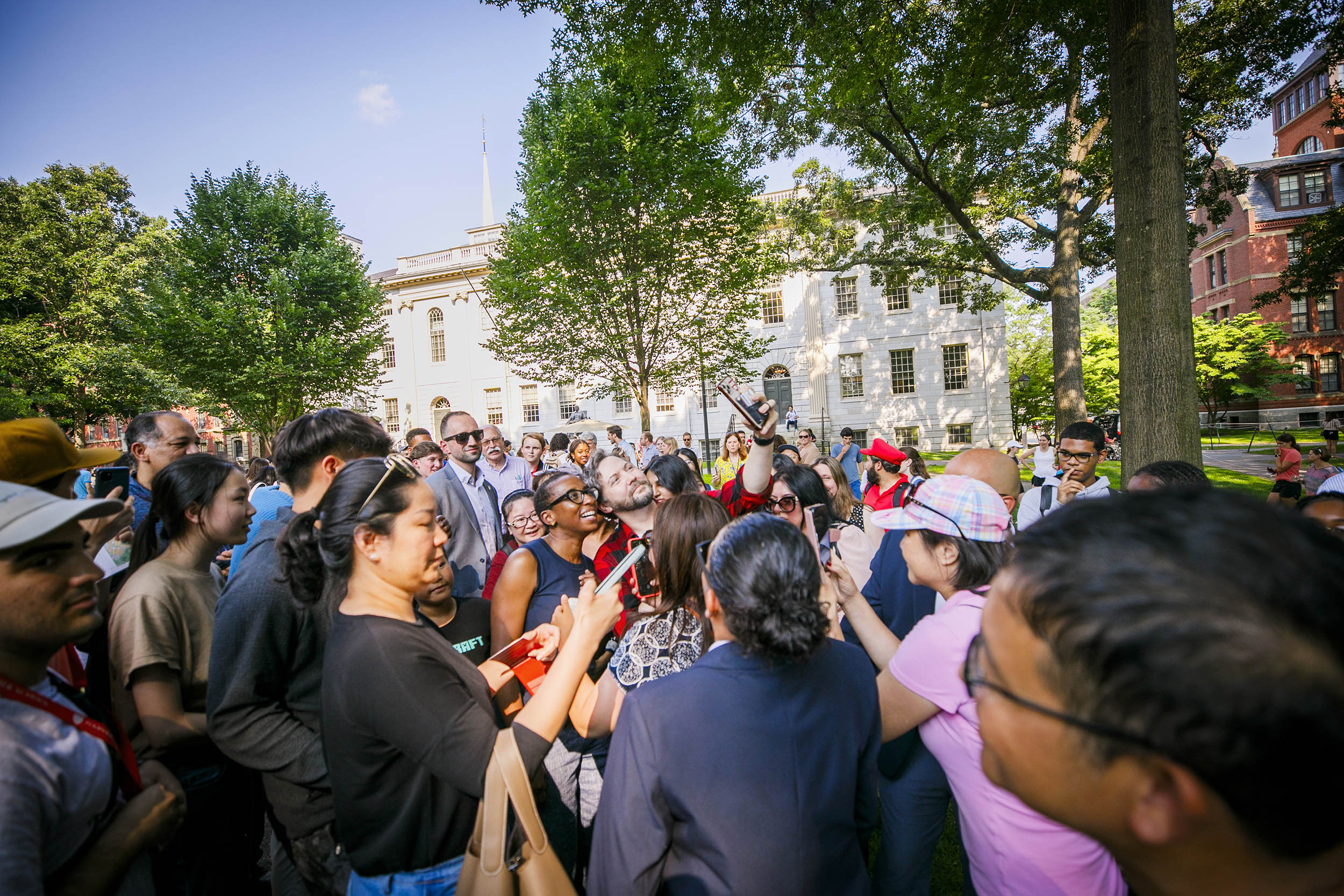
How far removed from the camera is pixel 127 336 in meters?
23.8

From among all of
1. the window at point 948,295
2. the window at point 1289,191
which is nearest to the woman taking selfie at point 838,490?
the window at point 948,295

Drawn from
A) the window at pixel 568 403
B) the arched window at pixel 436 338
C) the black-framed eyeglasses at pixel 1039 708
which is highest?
the arched window at pixel 436 338

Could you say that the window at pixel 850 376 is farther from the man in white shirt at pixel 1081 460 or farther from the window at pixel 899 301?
the man in white shirt at pixel 1081 460

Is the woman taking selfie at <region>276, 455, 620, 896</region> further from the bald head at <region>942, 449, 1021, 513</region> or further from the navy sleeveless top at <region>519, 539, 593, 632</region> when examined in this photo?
the bald head at <region>942, 449, 1021, 513</region>

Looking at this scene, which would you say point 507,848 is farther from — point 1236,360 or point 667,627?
point 1236,360

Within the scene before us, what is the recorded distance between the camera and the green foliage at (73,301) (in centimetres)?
2256

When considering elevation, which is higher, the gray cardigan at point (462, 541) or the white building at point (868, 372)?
the white building at point (868, 372)

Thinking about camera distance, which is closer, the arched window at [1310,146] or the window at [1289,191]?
the window at [1289,191]

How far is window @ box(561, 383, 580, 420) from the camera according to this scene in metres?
35.3

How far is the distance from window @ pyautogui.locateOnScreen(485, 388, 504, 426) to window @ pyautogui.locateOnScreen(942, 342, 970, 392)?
26.2 m

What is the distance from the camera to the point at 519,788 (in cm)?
154

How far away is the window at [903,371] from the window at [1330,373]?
26337mm

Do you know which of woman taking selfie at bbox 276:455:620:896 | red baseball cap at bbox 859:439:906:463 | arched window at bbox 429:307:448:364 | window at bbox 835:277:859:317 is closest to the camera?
woman taking selfie at bbox 276:455:620:896

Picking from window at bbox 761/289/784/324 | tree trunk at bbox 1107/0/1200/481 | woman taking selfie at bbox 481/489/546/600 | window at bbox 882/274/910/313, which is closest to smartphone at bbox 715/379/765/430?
woman taking selfie at bbox 481/489/546/600
